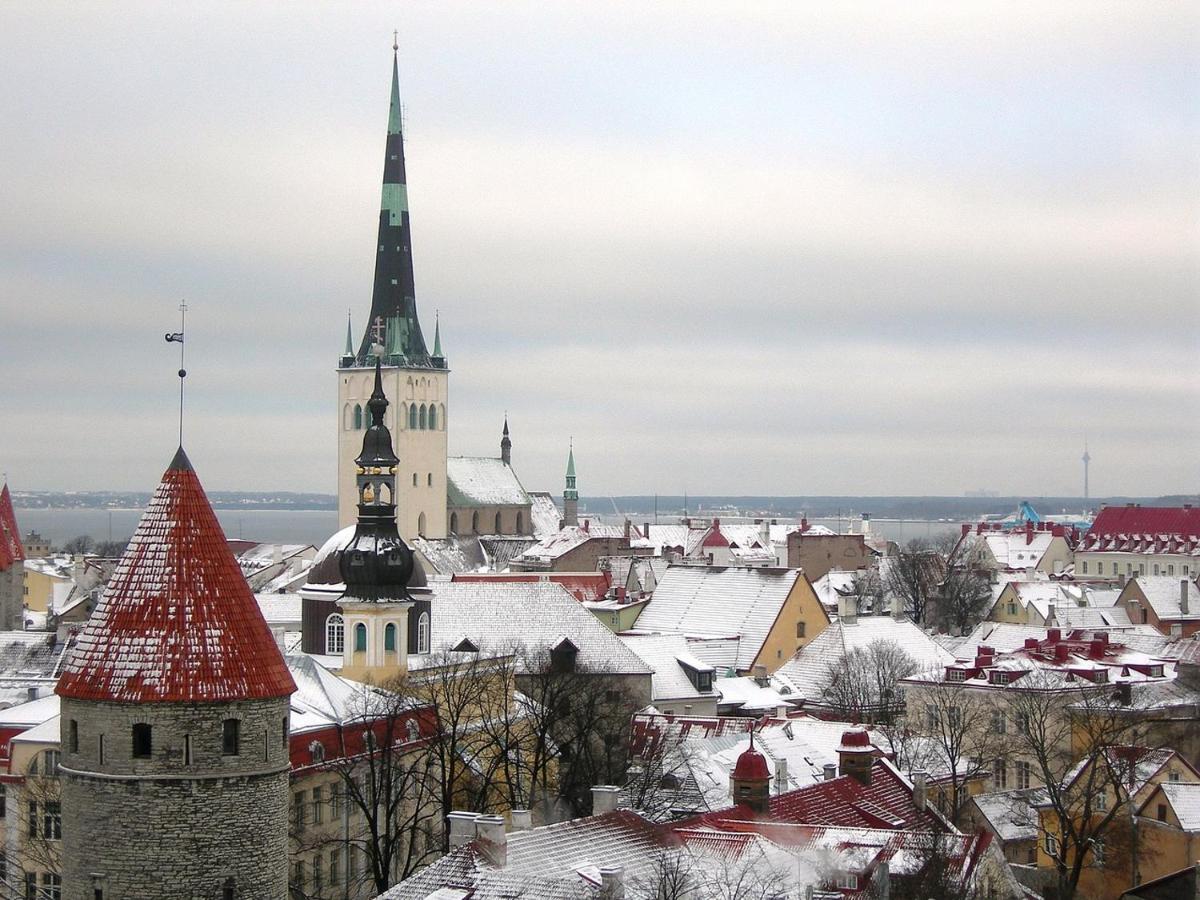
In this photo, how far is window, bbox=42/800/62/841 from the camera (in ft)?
159

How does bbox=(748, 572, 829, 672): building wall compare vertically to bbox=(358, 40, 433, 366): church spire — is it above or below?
below

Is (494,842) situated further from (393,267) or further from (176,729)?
(393,267)

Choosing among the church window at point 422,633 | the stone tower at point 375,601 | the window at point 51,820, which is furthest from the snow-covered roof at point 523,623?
the window at point 51,820

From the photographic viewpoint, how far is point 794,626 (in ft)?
278

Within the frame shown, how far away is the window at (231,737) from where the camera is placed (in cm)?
3103

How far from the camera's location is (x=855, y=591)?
378 feet

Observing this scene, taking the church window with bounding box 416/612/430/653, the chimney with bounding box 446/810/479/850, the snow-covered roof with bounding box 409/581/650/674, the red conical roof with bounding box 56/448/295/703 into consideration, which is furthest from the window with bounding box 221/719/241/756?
the snow-covered roof with bounding box 409/581/650/674

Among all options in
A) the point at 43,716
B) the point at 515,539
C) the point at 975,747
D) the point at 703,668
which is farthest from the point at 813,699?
the point at 515,539

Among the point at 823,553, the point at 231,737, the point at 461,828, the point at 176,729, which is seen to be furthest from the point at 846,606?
the point at 176,729

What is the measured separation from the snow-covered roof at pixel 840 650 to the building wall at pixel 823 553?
5901cm

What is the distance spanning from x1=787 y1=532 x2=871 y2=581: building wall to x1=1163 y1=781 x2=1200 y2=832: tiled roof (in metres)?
85.2

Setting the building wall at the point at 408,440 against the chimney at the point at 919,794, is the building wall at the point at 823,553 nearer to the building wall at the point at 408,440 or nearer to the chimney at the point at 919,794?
the building wall at the point at 408,440

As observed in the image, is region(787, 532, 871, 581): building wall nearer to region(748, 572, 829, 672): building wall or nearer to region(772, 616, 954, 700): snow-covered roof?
region(748, 572, 829, 672): building wall

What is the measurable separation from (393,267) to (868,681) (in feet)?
211
